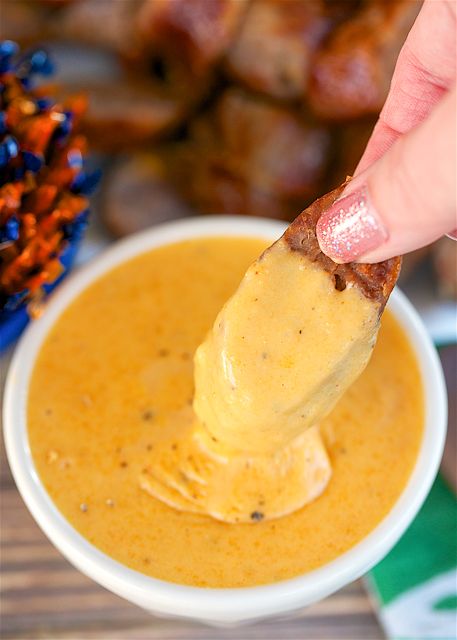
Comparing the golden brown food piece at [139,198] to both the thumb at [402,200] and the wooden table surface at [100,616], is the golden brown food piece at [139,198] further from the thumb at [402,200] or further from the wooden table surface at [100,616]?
the thumb at [402,200]

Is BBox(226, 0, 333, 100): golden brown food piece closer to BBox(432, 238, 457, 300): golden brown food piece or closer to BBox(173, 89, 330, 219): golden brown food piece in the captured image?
BBox(173, 89, 330, 219): golden brown food piece

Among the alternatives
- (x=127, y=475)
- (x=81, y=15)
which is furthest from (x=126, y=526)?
(x=81, y=15)

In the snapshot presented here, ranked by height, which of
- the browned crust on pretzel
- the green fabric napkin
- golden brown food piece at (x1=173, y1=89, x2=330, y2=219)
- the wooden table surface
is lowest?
the wooden table surface


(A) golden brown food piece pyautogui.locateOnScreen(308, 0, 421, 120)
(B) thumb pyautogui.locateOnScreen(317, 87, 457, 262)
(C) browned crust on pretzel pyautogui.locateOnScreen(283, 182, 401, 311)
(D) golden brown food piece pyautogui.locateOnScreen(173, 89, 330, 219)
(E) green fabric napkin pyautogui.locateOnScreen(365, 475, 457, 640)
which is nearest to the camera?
(B) thumb pyautogui.locateOnScreen(317, 87, 457, 262)

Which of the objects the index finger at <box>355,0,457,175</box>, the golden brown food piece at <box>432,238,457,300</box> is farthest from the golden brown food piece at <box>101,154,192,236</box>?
the index finger at <box>355,0,457,175</box>

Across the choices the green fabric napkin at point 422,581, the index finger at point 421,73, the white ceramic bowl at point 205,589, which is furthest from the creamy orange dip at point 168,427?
the index finger at point 421,73

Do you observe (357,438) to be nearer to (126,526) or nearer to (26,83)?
(126,526)

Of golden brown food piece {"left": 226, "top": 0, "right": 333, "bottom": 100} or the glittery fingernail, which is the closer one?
the glittery fingernail

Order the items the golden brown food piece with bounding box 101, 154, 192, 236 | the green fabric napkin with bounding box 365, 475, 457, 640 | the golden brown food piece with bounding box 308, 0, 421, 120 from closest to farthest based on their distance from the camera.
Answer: the green fabric napkin with bounding box 365, 475, 457, 640 → the golden brown food piece with bounding box 308, 0, 421, 120 → the golden brown food piece with bounding box 101, 154, 192, 236
